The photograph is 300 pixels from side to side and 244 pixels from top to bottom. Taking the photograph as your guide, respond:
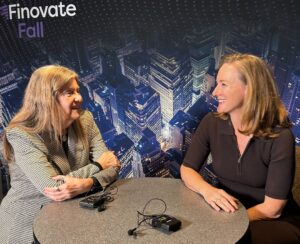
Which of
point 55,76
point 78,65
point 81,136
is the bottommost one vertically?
point 81,136

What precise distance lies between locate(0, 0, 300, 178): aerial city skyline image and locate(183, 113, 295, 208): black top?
494 mm

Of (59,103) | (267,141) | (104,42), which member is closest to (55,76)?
(59,103)

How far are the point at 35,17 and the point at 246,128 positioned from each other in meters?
1.76

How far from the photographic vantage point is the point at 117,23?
8.66 feet

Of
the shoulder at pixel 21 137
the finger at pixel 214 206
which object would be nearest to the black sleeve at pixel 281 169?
the finger at pixel 214 206

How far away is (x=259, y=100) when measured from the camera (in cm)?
199

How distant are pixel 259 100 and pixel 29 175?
123cm

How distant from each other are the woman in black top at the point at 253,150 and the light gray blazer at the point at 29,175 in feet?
1.95

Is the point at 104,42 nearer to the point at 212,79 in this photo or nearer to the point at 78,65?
the point at 78,65

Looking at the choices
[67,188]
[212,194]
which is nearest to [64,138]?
[67,188]

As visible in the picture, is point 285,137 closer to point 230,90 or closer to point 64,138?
point 230,90

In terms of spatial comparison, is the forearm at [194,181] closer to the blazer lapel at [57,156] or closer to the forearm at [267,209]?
the forearm at [267,209]

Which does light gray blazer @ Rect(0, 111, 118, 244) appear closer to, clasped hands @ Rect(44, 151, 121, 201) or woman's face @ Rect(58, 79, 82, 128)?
clasped hands @ Rect(44, 151, 121, 201)

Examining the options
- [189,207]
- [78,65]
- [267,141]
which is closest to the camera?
[189,207]
